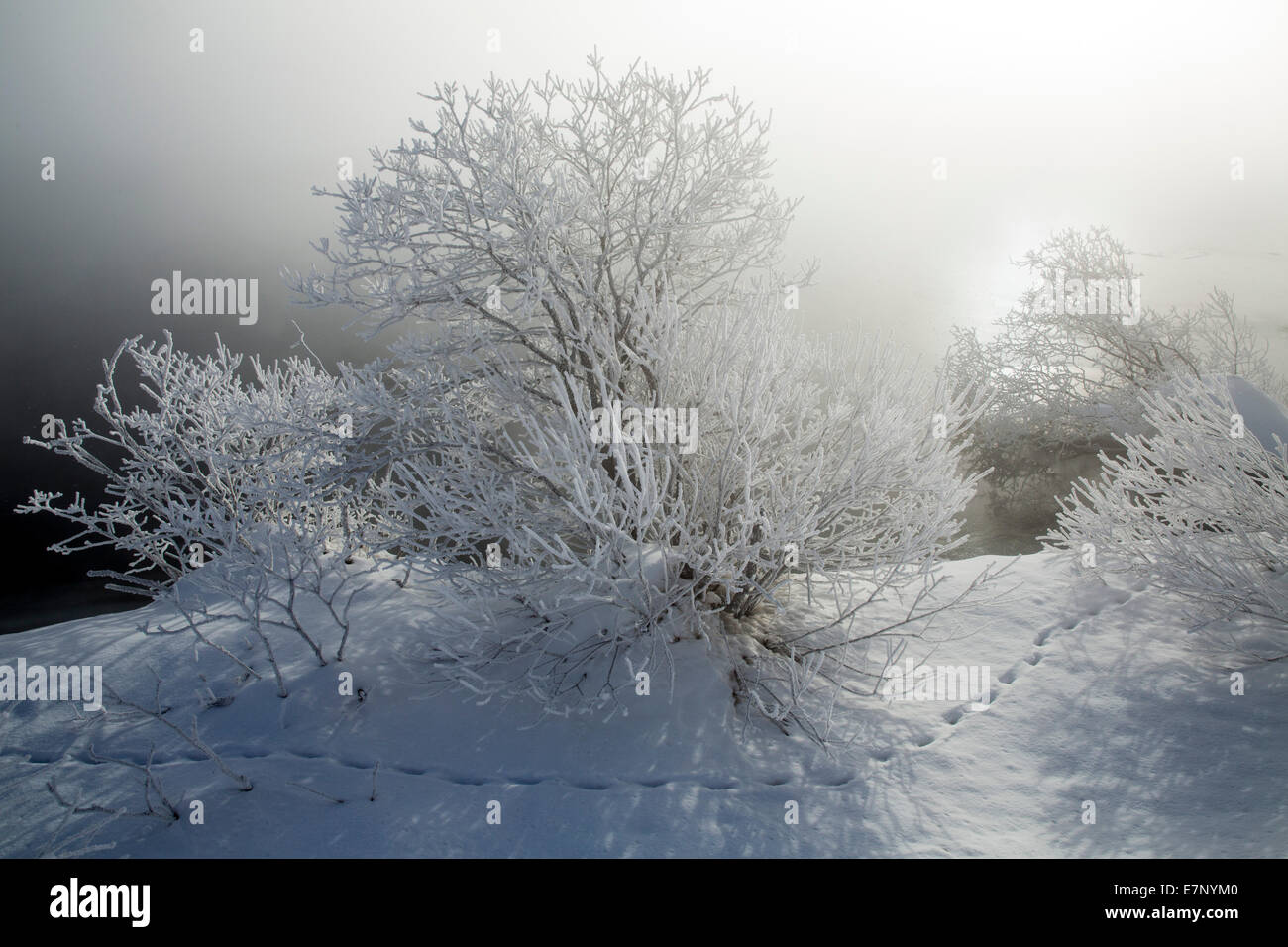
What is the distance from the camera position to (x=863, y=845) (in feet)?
12.4

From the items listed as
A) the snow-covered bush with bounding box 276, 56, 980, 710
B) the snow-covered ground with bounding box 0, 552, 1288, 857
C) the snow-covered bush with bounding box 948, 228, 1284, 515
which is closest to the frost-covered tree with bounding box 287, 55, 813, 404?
the snow-covered bush with bounding box 276, 56, 980, 710

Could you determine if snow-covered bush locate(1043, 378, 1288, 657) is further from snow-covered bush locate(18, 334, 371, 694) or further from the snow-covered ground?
snow-covered bush locate(18, 334, 371, 694)

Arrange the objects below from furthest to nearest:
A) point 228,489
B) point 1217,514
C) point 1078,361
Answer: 1. point 1078,361
2. point 228,489
3. point 1217,514

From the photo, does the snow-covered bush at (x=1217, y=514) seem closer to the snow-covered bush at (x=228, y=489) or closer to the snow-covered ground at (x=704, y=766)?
the snow-covered ground at (x=704, y=766)

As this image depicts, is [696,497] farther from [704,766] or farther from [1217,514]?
[1217,514]

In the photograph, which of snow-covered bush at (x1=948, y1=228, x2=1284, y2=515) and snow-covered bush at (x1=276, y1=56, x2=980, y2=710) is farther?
snow-covered bush at (x1=948, y1=228, x2=1284, y2=515)

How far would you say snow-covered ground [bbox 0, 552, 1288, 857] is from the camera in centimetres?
383

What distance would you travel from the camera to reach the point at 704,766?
448 centimetres

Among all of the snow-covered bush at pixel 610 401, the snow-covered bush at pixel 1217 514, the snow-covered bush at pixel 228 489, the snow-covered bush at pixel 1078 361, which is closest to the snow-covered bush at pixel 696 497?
the snow-covered bush at pixel 610 401

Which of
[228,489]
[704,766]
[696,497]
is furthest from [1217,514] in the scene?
[228,489]

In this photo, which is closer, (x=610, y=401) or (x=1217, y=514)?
(x=610, y=401)

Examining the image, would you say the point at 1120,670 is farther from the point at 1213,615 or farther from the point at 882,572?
the point at 882,572

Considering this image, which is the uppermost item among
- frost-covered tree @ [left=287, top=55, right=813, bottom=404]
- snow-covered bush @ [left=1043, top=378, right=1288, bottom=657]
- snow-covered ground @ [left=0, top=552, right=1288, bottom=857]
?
frost-covered tree @ [left=287, top=55, right=813, bottom=404]
